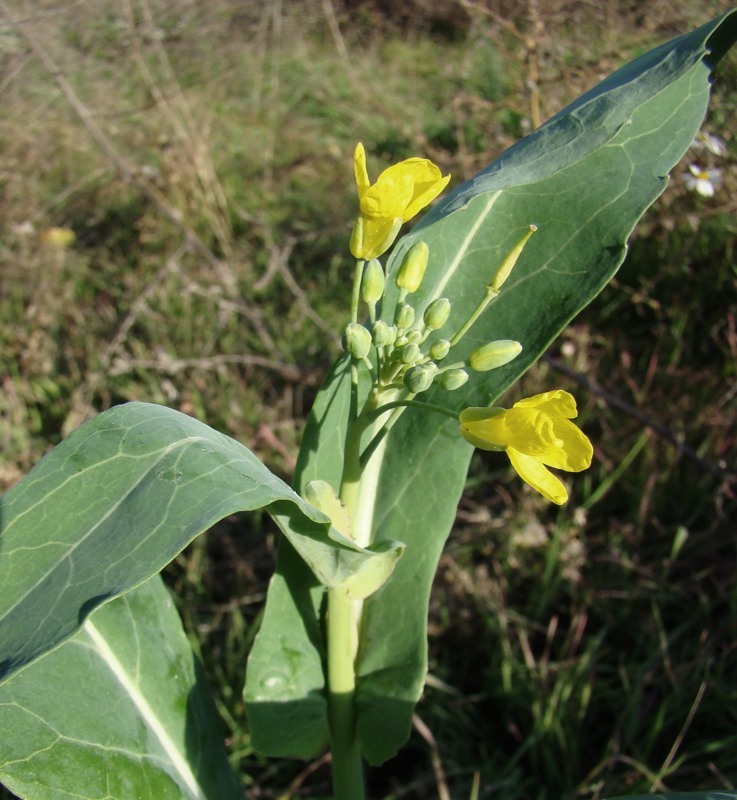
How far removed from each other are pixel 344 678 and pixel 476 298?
3.01 ft

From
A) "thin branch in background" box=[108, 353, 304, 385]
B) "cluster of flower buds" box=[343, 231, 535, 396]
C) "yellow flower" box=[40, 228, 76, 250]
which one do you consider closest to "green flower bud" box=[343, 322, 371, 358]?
"cluster of flower buds" box=[343, 231, 535, 396]

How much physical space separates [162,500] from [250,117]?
5.71 metres

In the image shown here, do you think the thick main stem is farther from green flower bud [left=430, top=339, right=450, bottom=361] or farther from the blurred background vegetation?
the blurred background vegetation

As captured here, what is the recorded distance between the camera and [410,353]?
4.65 feet

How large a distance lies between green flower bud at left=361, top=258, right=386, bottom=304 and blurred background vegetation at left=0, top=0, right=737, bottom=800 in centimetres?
104

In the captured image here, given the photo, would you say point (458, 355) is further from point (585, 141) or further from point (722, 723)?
point (722, 723)

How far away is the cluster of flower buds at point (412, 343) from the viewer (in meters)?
1.43

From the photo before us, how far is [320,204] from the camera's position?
5102 millimetres

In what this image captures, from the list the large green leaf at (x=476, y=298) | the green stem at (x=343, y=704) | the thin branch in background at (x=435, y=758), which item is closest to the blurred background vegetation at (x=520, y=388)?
the thin branch in background at (x=435, y=758)

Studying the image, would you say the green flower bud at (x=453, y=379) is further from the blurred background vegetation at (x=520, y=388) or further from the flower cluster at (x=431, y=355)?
the blurred background vegetation at (x=520, y=388)

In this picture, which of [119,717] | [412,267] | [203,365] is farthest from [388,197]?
[203,365]

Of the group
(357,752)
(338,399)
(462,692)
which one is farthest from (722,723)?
(338,399)

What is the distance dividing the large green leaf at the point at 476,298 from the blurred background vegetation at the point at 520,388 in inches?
14.4

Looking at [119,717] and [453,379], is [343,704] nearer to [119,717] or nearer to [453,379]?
[119,717]
